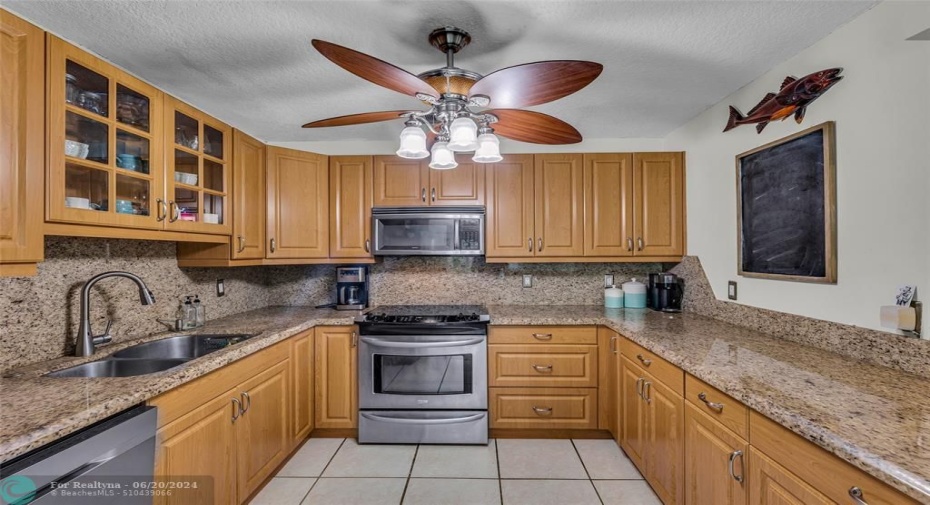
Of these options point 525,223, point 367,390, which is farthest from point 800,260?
point 367,390

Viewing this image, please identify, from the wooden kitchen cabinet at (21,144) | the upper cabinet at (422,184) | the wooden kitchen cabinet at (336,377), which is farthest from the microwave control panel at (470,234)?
the wooden kitchen cabinet at (21,144)

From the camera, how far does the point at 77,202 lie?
1.41 metres

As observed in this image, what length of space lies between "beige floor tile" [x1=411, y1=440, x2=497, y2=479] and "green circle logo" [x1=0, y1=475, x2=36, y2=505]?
161 centimetres

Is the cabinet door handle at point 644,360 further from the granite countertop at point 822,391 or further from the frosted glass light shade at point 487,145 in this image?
the frosted glass light shade at point 487,145

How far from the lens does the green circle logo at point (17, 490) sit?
911 millimetres

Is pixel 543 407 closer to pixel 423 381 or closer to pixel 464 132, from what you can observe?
pixel 423 381

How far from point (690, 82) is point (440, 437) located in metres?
2.58

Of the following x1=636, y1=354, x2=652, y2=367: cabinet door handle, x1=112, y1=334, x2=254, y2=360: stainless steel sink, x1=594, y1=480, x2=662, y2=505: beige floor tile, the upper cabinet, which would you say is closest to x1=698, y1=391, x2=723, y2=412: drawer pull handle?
x1=636, y1=354, x2=652, y2=367: cabinet door handle

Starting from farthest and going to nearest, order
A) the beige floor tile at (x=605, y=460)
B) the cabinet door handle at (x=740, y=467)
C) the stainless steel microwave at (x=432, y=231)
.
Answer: the stainless steel microwave at (x=432, y=231) < the beige floor tile at (x=605, y=460) < the cabinet door handle at (x=740, y=467)

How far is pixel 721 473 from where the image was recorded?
1389mm

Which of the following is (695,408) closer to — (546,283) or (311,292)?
(546,283)

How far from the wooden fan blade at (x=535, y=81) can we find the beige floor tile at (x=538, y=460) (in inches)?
78.1

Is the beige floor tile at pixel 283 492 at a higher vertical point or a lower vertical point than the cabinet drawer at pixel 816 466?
lower

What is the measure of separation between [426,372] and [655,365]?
4.51ft
